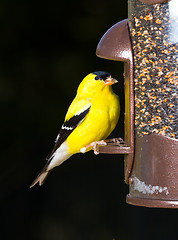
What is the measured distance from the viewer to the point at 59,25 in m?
8.34

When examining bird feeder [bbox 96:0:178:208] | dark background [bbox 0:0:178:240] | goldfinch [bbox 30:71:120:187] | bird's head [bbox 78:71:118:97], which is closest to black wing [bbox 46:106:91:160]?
goldfinch [bbox 30:71:120:187]

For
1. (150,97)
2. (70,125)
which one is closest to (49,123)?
(70,125)

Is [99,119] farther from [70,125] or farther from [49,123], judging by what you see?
[49,123]

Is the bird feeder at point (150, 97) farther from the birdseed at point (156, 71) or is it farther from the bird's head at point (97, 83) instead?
the bird's head at point (97, 83)

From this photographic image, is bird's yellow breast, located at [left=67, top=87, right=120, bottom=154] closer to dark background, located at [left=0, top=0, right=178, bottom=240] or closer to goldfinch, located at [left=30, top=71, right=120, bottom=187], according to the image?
goldfinch, located at [left=30, top=71, right=120, bottom=187]

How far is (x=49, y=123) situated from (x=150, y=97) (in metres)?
4.35

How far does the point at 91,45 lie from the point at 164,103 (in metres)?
4.57

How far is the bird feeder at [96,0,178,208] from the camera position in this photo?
365 cm

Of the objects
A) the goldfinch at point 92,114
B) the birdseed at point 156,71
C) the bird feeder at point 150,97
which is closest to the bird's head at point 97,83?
the goldfinch at point 92,114

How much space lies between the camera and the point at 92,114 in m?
4.57

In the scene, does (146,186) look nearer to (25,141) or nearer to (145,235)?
(145,235)

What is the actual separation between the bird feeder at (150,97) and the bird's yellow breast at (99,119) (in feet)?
1.91

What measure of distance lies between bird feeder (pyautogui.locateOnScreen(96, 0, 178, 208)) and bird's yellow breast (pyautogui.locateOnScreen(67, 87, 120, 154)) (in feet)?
1.91

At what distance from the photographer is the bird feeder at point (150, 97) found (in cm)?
365
